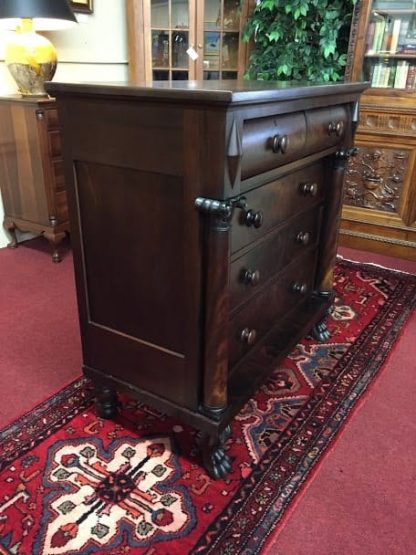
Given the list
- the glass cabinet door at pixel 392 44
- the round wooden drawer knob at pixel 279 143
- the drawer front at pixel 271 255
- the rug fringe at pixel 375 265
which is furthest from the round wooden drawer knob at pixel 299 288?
the glass cabinet door at pixel 392 44

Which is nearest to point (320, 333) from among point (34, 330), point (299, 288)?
point (299, 288)

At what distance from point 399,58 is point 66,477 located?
2849mm

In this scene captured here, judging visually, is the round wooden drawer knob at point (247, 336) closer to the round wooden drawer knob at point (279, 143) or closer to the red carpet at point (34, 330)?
the round wooden drawer knob at point (279, 143)

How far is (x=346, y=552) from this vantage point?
1.11 m

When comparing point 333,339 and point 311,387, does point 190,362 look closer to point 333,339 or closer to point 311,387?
point 311,387

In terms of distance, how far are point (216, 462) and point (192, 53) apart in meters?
2.96

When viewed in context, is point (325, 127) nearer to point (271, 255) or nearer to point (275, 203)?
point (275, 203)

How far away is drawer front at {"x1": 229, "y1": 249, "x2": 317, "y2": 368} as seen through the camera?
4.43ft

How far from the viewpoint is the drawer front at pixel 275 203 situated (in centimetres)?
119

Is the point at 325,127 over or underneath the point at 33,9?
underneath

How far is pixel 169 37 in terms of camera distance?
10.8 ft

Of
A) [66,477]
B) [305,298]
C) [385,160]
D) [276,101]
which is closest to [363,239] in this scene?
[385,160]

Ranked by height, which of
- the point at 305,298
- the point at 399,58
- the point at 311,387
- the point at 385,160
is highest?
the point at 399,58

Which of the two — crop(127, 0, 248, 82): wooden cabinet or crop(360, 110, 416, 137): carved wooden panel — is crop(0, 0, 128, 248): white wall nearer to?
crop(127, 0, 248, 82): wooden cabinet
